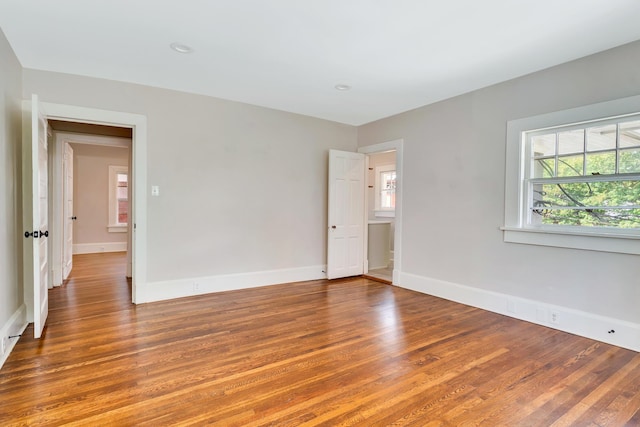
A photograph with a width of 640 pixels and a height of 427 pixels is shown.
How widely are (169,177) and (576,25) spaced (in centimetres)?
414

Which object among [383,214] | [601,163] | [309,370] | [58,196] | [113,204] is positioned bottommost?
[309,370]

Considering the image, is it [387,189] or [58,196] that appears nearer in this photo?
[58,196]

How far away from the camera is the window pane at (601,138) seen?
9.66 ft

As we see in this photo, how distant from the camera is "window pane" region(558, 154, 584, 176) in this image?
3.14 m

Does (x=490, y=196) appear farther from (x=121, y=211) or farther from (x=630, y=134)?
(x=121, y=211)

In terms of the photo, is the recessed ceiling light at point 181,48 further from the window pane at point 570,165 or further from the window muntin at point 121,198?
the window muntin at point 121,198

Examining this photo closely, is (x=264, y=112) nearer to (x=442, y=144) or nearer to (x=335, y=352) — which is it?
(x=442, y=144)

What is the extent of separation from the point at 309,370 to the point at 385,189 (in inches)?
214

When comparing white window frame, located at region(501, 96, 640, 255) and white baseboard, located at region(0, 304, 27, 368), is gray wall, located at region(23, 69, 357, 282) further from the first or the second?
white window frame, located at region(501, 96, 640, 255)

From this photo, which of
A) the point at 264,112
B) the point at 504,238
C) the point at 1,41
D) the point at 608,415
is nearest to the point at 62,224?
the point at 1,41

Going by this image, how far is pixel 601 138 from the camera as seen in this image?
3010mm

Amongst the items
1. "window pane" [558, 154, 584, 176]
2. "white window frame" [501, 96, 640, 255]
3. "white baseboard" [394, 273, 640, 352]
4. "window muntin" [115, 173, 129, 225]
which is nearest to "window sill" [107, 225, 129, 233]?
"window muntin" [115, 173, 129, 225]

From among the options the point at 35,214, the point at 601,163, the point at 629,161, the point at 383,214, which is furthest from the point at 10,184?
the point at 383,214

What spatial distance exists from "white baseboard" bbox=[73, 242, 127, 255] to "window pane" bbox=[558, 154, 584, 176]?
871cm
